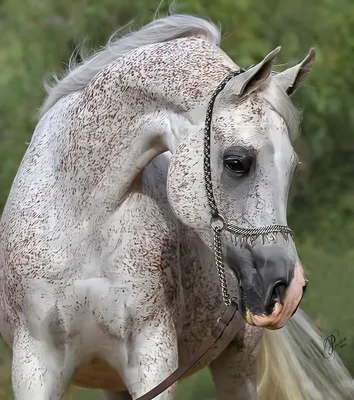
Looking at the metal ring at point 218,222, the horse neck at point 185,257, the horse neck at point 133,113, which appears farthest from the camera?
the horse neck at point 185,257

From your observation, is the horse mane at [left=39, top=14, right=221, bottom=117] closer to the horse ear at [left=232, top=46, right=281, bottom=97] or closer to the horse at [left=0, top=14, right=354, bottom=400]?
the horse at [left=0, top=14, right=354, bottom=400]

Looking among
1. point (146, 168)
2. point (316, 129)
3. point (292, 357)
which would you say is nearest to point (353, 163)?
point (316, 129)

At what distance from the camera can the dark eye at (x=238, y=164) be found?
3582 mm

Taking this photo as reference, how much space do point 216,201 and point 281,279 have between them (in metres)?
0.32

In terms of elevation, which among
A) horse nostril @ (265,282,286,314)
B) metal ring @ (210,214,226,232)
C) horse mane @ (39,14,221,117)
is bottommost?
horse nostril @ (265,282,286,314)

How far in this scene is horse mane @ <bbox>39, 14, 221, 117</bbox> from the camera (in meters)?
4.16

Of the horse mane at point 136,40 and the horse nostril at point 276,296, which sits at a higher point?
the horse mane at point 136,40

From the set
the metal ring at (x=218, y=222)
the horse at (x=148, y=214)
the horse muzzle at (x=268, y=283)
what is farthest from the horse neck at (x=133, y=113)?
the horse muzzle at (x=268, y=283)

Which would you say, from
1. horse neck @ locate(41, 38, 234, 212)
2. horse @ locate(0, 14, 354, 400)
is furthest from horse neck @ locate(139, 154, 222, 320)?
horse neck @ locate(41, 38, 234, 212)

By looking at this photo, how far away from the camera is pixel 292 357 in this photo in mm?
5461

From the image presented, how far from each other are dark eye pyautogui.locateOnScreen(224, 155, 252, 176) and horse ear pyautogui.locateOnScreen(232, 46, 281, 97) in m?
0.19

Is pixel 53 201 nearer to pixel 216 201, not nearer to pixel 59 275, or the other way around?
pixel 59 275

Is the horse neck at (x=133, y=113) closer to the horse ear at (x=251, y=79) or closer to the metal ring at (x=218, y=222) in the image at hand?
the horse ear at (x=251, y=79)

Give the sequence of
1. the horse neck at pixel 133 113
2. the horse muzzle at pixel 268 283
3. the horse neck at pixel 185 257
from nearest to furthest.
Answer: the horse muzzle at pixel 268 283 < the horse neck at pixel 133 113 < the horse neck at pixel 185 257
